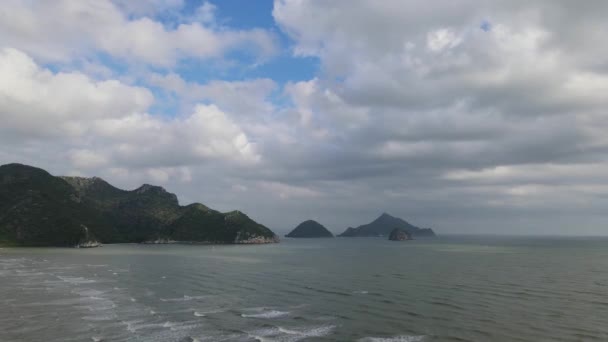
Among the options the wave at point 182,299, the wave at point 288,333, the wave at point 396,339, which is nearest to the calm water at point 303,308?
the wave at point 288,333

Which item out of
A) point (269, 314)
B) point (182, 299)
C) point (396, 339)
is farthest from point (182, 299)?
point (396, 339)

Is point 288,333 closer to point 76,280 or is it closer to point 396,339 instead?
point 396,339

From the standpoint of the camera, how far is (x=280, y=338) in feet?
144

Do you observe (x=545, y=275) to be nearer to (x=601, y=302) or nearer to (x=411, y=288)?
(x=601, y=302)

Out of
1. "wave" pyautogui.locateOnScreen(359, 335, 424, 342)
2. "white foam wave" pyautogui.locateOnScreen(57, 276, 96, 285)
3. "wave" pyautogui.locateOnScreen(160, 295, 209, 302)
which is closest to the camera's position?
"wave" pyautogui.locateOnScreen(359, 335, 424, 342)

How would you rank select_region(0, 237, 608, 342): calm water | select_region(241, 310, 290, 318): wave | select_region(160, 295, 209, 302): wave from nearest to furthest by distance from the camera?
select_region(0, 237, 608, 342): calm water
select_region(241, 310, 290, 318): wave
select_region(160, 295, 209, 302): wave

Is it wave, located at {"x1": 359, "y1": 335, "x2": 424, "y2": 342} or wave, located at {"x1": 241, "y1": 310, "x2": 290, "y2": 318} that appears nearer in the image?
wave, located at {"x1": 359, "y1": 335, "x2": 424, "y2": 342}

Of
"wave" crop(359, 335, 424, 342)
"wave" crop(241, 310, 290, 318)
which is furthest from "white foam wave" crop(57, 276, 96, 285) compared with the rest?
"wave" crop(359, 335, 424, 342)

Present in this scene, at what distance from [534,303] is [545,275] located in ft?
152

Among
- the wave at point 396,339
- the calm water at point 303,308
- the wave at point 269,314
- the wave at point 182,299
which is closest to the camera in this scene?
the wave at point 396,339

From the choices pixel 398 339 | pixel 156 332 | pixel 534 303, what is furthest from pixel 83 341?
pixel 534 303

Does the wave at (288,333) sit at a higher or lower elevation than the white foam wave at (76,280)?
lower

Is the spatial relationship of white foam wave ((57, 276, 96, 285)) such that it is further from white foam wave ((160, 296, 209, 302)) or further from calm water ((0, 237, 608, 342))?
white foam wave ((160, 296, 209, 302))

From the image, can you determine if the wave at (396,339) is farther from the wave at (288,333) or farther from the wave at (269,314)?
the wave at (269,314)
